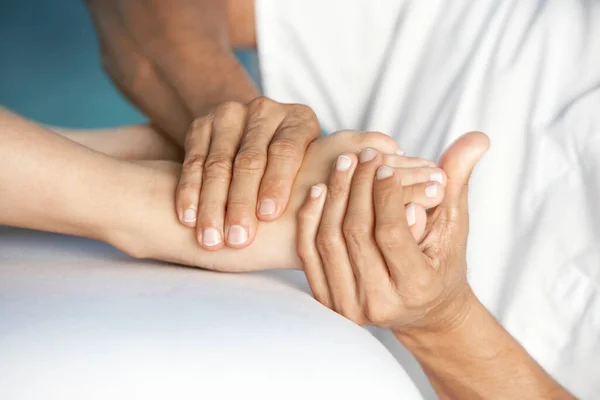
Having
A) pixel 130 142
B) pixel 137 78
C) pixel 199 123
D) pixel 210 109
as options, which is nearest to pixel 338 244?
pixel 199 123

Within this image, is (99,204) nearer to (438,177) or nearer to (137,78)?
(438,177)

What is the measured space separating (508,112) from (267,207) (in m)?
0.37

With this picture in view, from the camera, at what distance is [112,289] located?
55cm

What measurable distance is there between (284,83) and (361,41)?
135 millimetres

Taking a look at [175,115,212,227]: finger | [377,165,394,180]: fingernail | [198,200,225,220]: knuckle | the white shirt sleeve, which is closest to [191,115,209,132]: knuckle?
[175,115,212,227]: finger

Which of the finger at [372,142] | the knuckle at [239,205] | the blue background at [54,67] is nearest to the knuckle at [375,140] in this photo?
the finger at [372,142]

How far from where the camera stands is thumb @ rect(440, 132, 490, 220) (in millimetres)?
637

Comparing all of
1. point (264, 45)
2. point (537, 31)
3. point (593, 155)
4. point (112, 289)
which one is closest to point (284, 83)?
point (264, 45)

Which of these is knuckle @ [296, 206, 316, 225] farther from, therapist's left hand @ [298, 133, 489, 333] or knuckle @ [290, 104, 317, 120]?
knuckle @ [290, 104, 317, 120]

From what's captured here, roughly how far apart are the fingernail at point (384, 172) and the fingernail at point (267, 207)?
10cm

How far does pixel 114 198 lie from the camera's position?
0.66 m

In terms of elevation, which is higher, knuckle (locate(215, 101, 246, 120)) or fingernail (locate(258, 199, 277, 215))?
knuckle (locate(215, 101, 246, 120))

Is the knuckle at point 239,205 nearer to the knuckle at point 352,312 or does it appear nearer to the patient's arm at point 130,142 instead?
the knuckle at point 352,312

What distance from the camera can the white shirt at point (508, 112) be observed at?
0.78m
